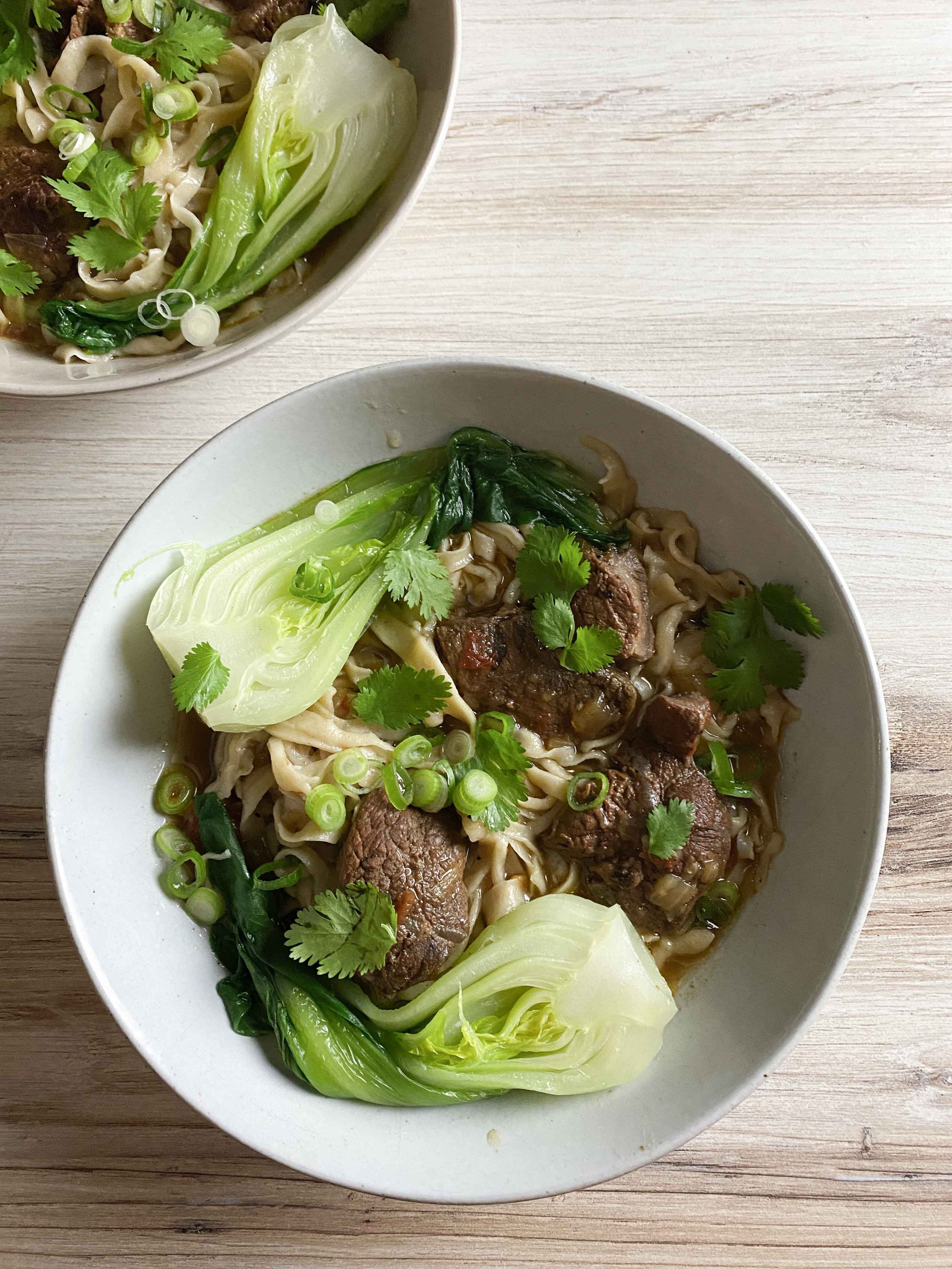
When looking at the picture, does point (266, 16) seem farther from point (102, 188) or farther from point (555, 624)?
point (555, 624)

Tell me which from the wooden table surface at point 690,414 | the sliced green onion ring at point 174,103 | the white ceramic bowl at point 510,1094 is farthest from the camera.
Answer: the wooden table surface at point 690,414

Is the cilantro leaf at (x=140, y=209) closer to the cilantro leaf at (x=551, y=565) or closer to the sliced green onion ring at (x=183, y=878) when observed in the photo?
the cilantro leaf at (x=551, y=565)

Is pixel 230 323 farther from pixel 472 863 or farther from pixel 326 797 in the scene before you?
pixel 472 863

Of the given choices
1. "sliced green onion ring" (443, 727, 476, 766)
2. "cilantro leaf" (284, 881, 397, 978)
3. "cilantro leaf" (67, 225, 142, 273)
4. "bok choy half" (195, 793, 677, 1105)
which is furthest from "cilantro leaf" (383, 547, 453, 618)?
"cilantro leaf" (67, 225, 142, 273)

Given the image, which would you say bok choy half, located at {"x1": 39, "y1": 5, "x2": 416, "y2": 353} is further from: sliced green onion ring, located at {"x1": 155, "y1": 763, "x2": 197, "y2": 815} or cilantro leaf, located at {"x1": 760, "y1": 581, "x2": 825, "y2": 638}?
cilantro leaf, located at {"x1": 760, "y1": 581, "x2": 825, "y2": 638}

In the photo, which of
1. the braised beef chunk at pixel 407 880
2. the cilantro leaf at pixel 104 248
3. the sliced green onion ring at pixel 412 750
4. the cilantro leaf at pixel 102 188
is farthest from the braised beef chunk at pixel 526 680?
the cilantro leaf at pixel 102 188

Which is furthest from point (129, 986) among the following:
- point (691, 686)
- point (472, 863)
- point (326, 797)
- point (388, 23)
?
point (388, 23)
